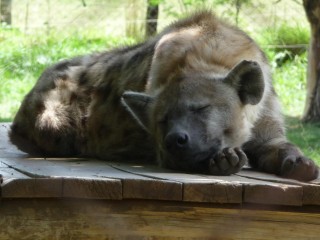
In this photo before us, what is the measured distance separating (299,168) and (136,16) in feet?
21.7

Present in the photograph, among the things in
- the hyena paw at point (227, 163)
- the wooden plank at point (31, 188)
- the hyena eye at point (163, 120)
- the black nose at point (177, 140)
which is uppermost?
the hyena eye at point (163, 120)

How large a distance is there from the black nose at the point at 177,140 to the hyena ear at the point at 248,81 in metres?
0.35

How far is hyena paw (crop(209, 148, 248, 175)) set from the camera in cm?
295

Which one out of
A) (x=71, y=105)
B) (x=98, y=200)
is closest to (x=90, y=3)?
(x=71, y=105)

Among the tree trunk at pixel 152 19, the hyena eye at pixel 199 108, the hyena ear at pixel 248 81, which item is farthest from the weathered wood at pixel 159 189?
the tree trunk at pixel 152 19

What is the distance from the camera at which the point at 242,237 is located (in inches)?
104

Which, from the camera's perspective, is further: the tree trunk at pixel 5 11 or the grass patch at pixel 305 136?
the tree trunk at pixel 5 11

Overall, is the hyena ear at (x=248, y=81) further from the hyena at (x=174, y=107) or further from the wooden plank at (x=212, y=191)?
the wooden plank at (x=212, y=191)

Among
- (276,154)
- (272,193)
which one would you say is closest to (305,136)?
(276,154)

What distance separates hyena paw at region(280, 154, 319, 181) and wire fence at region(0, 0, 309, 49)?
5.23 meters

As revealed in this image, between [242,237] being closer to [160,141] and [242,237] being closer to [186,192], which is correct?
[186,192]

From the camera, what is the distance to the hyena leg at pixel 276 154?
2.89 metres

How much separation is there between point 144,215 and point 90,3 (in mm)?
7833

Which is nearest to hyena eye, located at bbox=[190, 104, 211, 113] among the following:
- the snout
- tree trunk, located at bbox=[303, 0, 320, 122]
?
the snout
